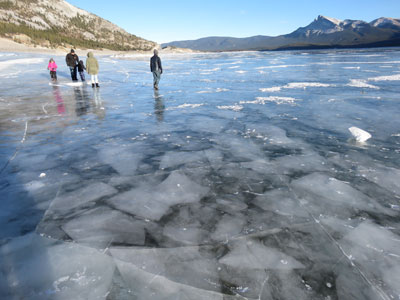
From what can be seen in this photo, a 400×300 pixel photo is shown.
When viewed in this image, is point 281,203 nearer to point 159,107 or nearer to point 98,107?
point 159,107

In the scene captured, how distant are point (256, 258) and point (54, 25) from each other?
12069cm

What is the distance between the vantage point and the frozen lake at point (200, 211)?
1.98m

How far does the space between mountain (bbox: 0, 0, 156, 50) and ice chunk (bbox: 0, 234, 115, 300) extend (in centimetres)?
7355

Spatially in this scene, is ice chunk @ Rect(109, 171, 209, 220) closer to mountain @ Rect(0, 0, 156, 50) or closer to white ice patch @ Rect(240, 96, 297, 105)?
white ice patch @ Rect(240, 96, 297, 105)

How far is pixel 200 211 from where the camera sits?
2834mm

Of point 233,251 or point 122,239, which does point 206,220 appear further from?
point 122,239

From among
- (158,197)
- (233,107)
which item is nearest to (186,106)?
(233,107)

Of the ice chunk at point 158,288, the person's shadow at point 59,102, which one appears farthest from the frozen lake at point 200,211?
the person's shadow at point 59,102

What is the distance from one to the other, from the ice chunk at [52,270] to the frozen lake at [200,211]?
0.01 m

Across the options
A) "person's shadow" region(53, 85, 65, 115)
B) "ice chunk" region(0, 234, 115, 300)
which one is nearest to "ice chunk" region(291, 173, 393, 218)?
"ice chunk" region(0, 234, 115, 300)

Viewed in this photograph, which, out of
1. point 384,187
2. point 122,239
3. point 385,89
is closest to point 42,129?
point 122,239

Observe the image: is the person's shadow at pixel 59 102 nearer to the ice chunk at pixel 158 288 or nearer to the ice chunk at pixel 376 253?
the ice chunk at pixel 158 288

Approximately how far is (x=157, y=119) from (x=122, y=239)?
4.62 meters

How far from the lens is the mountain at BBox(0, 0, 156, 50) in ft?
A: 210
